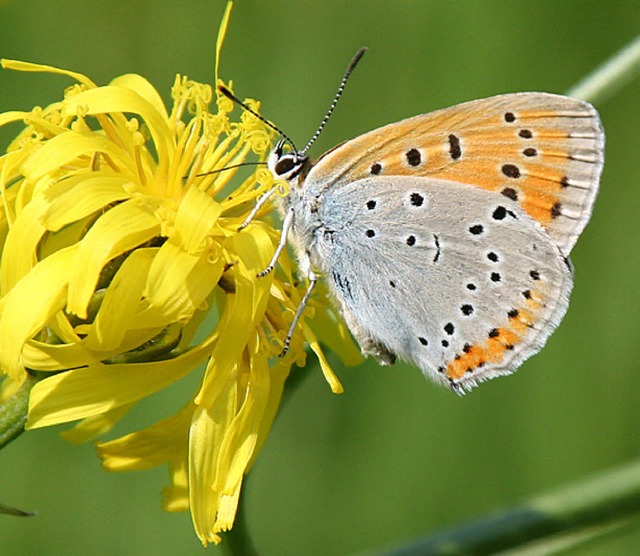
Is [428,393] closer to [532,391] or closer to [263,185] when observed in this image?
[532,391]

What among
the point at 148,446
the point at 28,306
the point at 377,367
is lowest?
the point at 377,367

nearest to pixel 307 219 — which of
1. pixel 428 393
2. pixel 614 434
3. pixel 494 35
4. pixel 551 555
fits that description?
pixel 551 555

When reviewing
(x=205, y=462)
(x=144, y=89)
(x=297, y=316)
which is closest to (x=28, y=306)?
(x=205, y=462)

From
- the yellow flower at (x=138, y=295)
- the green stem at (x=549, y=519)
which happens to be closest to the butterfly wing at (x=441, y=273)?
the yellow flower at (x=138, y=295)

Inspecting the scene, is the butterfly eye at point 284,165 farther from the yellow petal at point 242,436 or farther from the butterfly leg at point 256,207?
the yellow petal at point 242,436

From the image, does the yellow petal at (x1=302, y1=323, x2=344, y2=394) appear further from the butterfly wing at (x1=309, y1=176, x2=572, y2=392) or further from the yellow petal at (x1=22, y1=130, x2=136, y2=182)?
the yellow petal at (x1=22, y1=130, x2=136, y2=182)

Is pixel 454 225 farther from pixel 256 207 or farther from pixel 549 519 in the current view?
pixel 549 519
